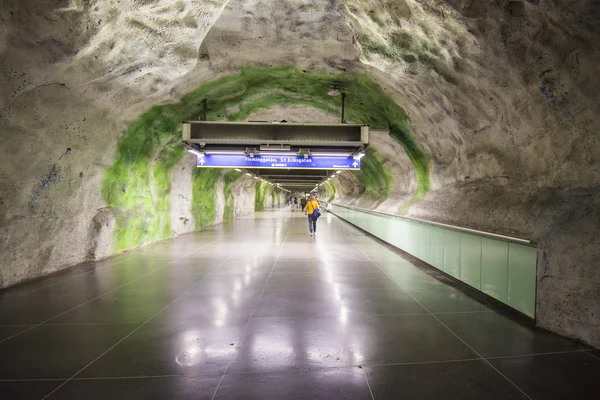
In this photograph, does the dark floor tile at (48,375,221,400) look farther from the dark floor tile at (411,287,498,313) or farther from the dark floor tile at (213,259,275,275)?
the dark floor tile at (213,259,275,275)

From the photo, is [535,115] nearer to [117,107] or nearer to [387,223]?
[387,223]

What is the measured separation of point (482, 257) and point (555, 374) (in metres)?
2.44

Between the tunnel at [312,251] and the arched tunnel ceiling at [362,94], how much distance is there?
32 millimetres

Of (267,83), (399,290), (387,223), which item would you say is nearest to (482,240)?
(399,290)

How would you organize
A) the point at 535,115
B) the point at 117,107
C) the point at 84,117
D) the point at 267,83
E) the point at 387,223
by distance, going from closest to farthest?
the point at 535,115 < the point at 84,117 < the point at 117,107 < the point at 267,83 < the point at 387,223

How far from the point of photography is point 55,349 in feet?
10.8

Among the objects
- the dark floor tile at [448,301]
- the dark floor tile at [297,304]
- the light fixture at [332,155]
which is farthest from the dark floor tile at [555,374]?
the light fixture at [332,155]

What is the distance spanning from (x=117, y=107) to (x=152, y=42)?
2.39 metres

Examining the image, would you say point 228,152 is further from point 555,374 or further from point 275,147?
point 555,374

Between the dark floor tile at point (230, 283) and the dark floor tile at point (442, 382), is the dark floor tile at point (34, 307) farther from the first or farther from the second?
the dark floor tile at point (442, 382)

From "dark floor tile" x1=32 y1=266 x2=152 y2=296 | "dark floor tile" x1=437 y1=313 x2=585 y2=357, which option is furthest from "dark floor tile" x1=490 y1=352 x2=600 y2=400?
"dark floor tile" x1=32 y1=266 x2=152 y2=296

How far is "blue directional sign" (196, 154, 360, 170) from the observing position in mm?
9539

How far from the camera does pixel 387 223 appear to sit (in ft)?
34.9

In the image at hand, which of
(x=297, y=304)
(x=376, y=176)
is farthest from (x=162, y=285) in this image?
(x=376, y=176)
